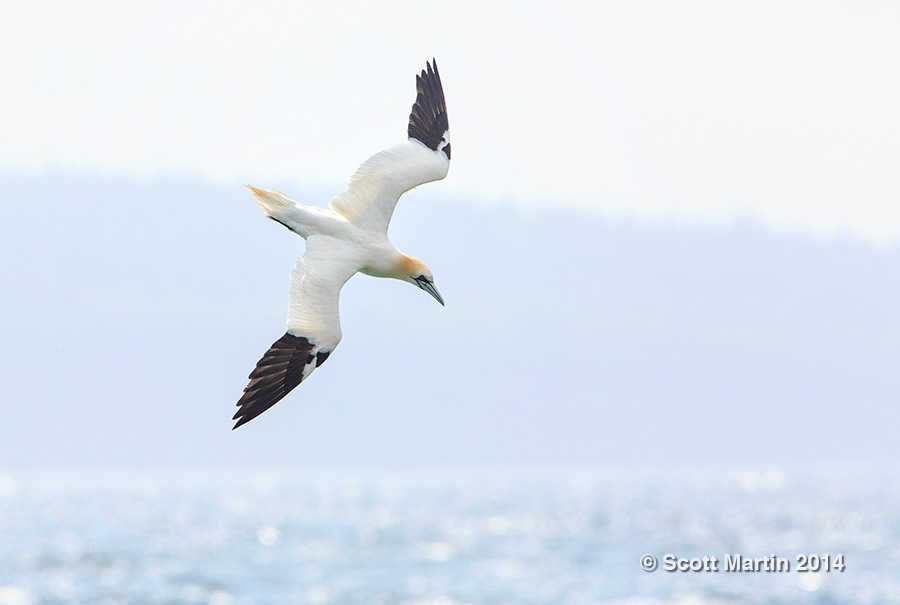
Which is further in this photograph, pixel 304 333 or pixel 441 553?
pixel 441 553

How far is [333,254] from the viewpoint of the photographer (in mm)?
15086

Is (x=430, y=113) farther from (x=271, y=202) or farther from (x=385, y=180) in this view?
(x=271, y=202)

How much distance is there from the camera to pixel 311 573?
5659 centimetres

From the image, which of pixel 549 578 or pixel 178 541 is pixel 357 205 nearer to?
pixel 549 578

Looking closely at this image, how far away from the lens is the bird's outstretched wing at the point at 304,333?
47.4ft

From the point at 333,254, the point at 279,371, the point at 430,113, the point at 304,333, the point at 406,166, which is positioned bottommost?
the point at 279,371

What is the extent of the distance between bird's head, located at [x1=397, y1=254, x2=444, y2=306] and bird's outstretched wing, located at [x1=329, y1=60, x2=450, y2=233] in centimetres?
70

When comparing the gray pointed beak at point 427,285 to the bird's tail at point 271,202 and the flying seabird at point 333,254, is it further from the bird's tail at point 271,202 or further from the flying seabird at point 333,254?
the bird's tail at point 271,202

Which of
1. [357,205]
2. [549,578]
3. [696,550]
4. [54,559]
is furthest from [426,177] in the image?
[696,550]

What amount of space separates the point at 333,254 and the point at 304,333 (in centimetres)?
112

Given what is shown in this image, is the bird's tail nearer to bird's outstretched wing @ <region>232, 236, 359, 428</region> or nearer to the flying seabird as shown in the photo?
the flying seabird

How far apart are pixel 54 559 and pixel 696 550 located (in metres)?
34.6

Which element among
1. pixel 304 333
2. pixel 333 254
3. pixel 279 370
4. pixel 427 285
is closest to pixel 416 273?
pixel 427 285

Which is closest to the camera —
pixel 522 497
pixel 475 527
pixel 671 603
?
pixel 671 603
